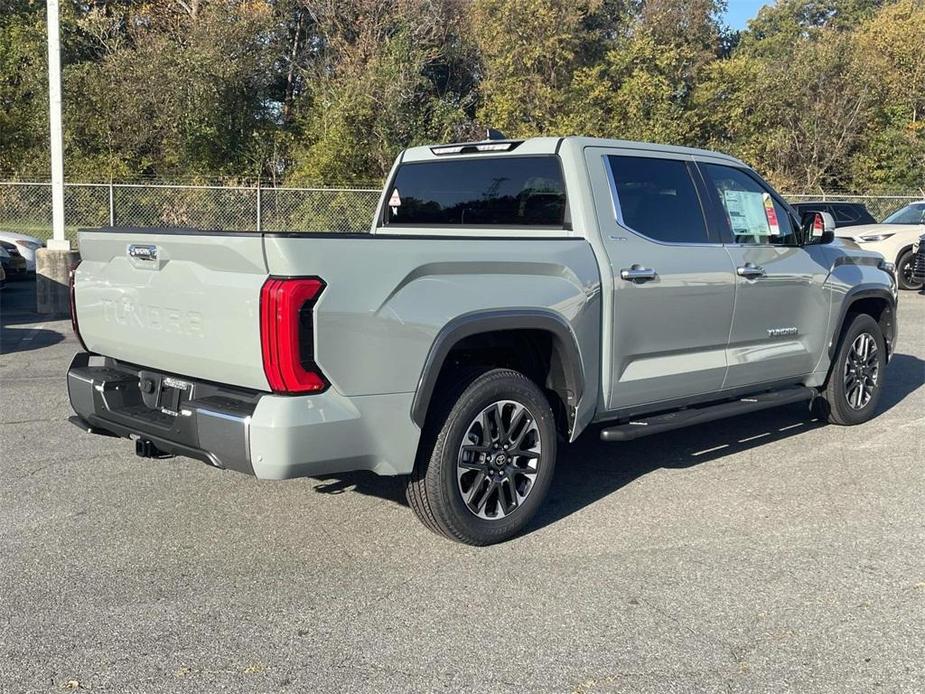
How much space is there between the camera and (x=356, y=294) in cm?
360

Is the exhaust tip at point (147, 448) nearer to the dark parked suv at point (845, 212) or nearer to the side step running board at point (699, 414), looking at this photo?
the side step running board at point (699, 414)

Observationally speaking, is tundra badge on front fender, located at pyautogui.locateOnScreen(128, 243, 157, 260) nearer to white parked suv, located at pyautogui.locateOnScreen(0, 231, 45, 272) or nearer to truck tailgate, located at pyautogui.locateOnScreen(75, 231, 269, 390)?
truck tailgate, located at pyautogui.locateOnScreen(75, 231, 269, 390)

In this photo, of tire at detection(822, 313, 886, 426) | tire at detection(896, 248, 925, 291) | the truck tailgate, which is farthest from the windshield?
the truck tailgate

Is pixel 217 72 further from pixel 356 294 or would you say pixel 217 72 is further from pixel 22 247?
pixel 356 294

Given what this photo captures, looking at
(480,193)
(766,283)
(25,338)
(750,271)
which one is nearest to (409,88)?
(25,338)

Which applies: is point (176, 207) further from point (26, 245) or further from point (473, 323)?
point (473, 323)

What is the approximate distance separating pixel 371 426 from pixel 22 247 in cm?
1372

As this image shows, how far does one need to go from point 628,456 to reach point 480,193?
198cm

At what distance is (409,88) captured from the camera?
2619 centimetres

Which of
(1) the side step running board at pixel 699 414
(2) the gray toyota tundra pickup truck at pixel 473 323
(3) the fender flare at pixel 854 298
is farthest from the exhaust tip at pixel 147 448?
(3) the fender flare at pixel 854 298

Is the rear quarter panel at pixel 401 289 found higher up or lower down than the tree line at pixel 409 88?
lower down

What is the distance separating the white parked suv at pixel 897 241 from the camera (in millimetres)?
16500

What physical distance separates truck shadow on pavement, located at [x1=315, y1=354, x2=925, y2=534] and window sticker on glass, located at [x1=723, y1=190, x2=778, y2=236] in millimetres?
1484

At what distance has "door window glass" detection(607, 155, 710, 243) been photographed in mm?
4988
